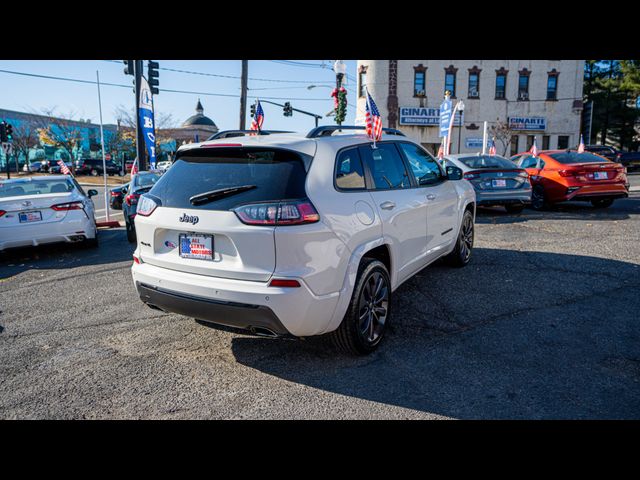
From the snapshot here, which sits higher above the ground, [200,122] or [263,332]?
[200,122]

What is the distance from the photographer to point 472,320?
4.40 meters

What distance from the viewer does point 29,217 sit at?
7711 millimetres

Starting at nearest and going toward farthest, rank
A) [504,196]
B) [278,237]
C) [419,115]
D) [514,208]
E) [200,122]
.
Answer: [278,237]
[504,196]
[514,208]
[419,115]
[200,122]

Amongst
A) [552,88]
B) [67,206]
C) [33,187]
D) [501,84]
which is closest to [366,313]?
[67,206]

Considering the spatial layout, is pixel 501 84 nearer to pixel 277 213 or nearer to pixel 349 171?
pixel 349 171

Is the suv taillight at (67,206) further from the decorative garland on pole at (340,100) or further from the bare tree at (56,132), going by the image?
the bare tree at (56,132)

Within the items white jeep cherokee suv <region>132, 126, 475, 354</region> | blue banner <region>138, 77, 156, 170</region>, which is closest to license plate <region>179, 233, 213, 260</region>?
white jeep cherokee suv <region>132, 126, 475, 354</region>

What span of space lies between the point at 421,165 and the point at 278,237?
2549 millimetres

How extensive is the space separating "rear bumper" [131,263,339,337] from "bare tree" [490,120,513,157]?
3827 cm
